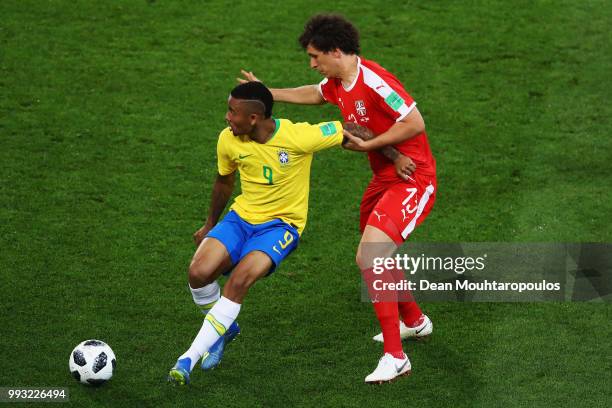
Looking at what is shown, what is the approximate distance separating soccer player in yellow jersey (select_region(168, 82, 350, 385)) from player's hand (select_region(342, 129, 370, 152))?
45 mm

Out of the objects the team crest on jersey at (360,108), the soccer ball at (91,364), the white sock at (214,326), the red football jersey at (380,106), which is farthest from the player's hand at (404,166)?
the soccer ball at (91,364)

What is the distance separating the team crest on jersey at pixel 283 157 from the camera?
8.04 m

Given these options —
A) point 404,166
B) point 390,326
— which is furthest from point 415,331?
point 404,166

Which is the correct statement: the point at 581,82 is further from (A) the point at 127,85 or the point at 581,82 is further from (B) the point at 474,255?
(A) the point at 127,85

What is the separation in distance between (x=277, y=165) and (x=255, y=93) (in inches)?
21.9

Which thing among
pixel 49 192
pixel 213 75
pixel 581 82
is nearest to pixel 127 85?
pixel 213 75

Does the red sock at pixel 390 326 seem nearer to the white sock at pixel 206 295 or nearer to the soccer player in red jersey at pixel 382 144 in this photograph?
the soccer player in red jersey at pixel 382 144

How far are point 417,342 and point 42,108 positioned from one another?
5830 mm

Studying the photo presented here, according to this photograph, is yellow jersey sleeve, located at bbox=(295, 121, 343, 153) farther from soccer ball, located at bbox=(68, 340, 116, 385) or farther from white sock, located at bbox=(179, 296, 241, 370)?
soccer ball, located at bbox=(68, 340, 116, 385)

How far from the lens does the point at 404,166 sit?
26.6 feet

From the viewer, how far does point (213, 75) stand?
13.2 metres

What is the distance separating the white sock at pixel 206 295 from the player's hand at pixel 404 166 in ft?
5.23

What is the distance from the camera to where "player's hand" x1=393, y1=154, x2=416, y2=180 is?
8.12m

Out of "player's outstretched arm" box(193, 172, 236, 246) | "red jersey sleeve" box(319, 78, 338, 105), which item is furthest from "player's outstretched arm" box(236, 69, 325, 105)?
"player's outstretched arm" box(193, 172, 236, 246)
